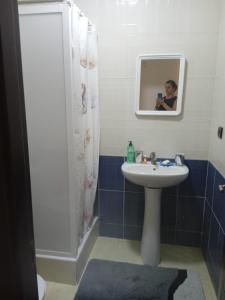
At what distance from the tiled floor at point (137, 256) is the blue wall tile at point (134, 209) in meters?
0.22

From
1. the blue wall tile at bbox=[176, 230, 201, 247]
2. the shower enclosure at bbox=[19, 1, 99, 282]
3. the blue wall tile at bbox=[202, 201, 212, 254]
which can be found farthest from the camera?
the blue wall tile at bbox=[176, 230, 201, 247]

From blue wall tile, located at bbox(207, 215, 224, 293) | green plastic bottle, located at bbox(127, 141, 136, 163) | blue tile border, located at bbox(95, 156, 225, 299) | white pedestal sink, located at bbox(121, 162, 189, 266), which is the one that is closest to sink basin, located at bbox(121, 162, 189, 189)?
white pedestal sink, located at bbox(121, 162, 189, 266)

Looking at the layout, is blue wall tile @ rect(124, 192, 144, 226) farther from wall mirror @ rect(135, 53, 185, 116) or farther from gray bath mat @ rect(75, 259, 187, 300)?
wall mirror @ rect(135, 53, 185, 116)

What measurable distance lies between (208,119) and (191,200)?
0.77 m

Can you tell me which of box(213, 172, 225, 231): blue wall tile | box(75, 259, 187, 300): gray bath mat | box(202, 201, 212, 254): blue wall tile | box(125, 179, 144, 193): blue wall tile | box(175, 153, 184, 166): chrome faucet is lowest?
box(75, 259, 187, 300): gray bath mat

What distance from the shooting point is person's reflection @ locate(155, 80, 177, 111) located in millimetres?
2002

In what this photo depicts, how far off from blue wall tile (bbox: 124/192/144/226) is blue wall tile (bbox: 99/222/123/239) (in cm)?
11

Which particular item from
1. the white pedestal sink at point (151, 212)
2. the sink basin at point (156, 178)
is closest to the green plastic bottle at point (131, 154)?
the white pedestal sink at point (151, 212)

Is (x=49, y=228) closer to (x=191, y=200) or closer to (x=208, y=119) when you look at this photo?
(x=191, y=200)

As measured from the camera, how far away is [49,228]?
5.74ft

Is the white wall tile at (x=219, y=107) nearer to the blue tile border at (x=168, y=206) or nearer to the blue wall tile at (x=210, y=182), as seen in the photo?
the blue wall tile at (x=210, y=182)

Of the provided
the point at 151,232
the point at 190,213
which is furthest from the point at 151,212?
the point at 190,213

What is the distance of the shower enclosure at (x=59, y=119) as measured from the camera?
4.80 feet

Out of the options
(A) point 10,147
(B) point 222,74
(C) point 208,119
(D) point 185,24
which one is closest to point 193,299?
(C) point 208,119
